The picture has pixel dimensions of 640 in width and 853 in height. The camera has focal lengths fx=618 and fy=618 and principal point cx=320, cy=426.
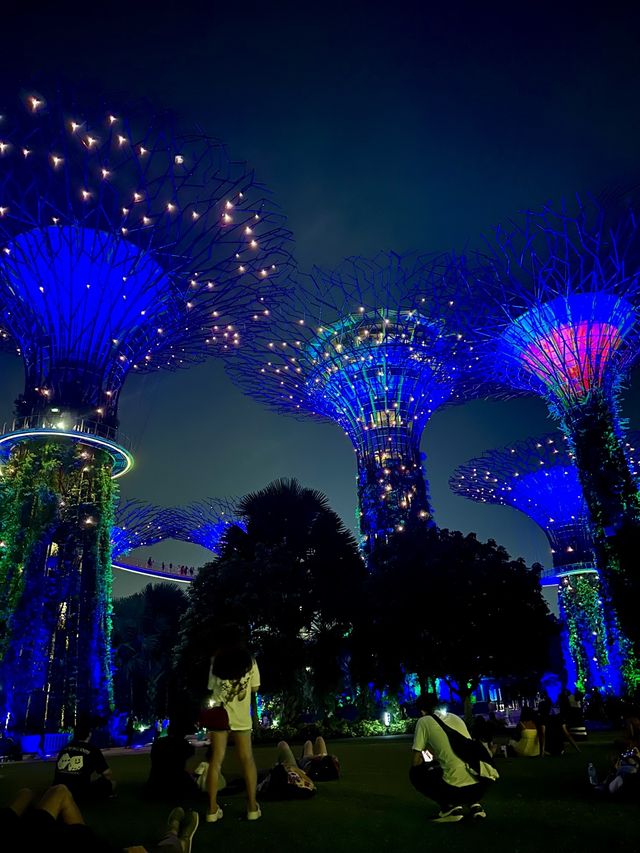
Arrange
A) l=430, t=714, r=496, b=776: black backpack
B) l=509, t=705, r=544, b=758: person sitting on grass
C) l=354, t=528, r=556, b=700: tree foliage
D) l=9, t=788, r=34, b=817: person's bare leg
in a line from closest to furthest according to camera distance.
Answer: l=9, t=788, r=34, b=817: person's bare leg, l=430, t=714, r=496, b=776: black backpack, l=509, t=705, r=544, b=758: person sitting on grass, l=354, t=528, r=556, b=700: tree foliage

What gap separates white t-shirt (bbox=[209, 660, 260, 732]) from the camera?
6168 millimetres

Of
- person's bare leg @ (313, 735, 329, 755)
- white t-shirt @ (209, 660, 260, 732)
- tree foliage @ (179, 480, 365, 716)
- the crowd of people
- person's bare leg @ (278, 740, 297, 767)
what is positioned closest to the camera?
the crowd of people

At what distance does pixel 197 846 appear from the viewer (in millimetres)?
5219

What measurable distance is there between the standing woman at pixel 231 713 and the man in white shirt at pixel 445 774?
1627mm

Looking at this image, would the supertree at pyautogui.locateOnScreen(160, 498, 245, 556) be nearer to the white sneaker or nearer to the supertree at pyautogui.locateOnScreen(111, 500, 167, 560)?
the supertree at pyautogui.locateOnScreen(111, 500, 167, 560)

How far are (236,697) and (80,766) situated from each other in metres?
2.56

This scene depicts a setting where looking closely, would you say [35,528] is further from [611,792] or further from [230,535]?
[611,792]

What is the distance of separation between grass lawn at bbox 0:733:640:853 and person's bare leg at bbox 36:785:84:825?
1.12 metres

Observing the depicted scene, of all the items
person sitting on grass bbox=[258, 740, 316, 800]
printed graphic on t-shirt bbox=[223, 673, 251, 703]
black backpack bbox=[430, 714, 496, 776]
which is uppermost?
printed graphic on t-shirt bbox=[223, 673, 251, 703]

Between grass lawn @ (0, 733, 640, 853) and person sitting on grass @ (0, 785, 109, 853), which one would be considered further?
grass lawn @ (0, 733, 640, 853)

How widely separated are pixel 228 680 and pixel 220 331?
25269 millimetres

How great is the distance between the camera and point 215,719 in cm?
605

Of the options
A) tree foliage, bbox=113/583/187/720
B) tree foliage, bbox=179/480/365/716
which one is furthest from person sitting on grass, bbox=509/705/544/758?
tree foliage, bbox=113/583/187/720

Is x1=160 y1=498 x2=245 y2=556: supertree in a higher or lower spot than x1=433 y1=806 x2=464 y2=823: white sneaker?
higher
